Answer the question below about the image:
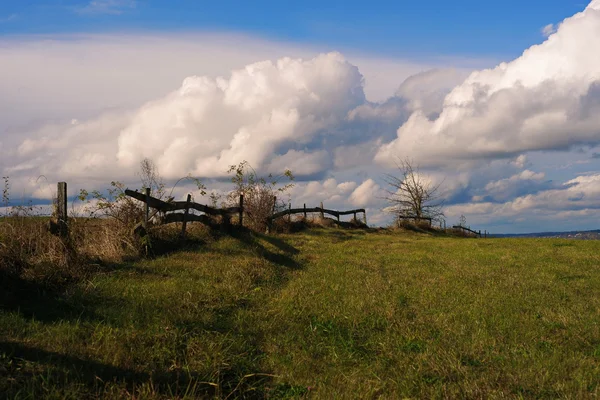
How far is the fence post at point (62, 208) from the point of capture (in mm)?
12209

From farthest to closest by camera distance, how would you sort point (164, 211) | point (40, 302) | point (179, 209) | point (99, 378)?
point (179, 209)
point (164, 211)
point (40, 302)
point (99, 378)

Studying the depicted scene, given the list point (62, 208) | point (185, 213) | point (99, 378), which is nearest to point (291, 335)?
point (99, 378)

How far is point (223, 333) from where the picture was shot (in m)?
7.69

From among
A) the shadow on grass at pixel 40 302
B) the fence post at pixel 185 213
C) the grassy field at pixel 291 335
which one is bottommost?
the grassy field at pixel 291 335

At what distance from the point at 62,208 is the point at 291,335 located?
7606 mm

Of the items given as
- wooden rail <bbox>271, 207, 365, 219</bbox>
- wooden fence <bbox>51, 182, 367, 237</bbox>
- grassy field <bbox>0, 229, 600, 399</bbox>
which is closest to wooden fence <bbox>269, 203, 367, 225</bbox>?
wooden rail <bbox>271, 207, 365, 219</bbox>

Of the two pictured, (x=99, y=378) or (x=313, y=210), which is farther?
(x=313, y=210)

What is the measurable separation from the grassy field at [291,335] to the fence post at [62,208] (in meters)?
1.82

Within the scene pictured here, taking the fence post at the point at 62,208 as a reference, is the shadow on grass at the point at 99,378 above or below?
below

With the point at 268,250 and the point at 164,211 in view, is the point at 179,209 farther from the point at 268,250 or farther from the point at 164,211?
the point at 268,250

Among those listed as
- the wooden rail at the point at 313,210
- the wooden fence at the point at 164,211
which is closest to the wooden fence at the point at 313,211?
the wooden rail at the point at 313,210

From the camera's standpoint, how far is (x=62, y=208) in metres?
12.6

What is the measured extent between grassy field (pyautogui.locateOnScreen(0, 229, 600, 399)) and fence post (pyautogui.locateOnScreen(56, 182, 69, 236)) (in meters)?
1.82

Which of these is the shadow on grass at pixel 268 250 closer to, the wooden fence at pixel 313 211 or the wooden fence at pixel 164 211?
the wooden fence at pixel 164 211
